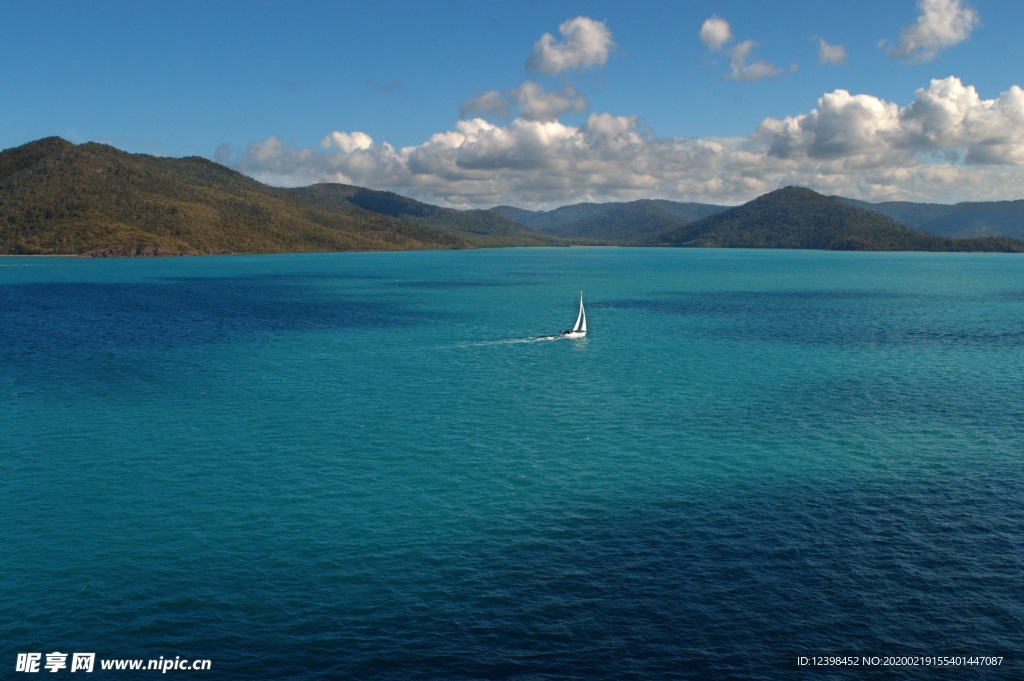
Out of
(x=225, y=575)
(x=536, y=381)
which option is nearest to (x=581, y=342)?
(x=536, y=381)

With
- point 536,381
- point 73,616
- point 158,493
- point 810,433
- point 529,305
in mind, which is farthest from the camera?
point 529,305

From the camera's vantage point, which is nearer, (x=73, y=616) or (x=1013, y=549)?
(x=73, y=616)

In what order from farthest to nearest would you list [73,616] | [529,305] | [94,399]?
[529,305]
[94,399]
[73,616]

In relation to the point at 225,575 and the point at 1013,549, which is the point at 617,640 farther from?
the point at 1013,549

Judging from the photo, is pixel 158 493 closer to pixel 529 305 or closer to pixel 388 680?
pixel 388 680

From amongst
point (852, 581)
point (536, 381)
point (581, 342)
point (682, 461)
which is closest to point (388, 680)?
point (852, 581)

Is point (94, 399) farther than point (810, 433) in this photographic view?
Yes
